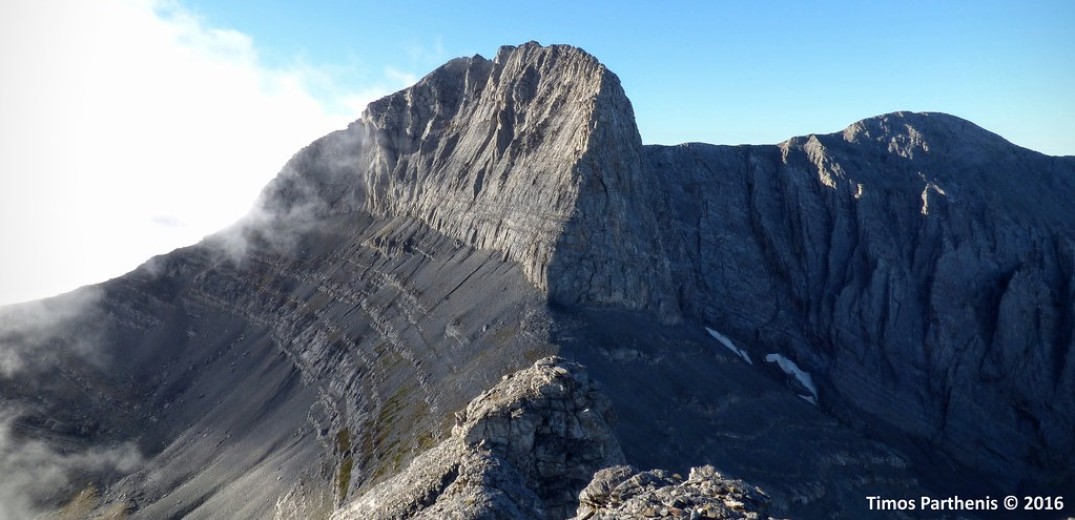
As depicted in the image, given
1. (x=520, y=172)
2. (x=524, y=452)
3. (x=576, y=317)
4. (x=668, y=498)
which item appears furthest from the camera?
(x=520, y=172)

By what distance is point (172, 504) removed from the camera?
7231cm

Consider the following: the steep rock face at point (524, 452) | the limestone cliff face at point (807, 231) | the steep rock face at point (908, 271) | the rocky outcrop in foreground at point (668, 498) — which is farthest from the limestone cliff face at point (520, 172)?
the rocky outcrop in foreground at point (668, 498)

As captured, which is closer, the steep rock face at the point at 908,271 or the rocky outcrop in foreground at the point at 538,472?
the rocky outcrop in foreground at the point at 538,472

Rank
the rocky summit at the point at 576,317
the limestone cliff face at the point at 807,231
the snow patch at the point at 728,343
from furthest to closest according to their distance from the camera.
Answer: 1. the snow patch at the point at 728,343
2. the limestone cliff face at the point at 807,231
3. the rocky summit at the point at 576,317

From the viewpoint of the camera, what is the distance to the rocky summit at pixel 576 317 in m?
64.6

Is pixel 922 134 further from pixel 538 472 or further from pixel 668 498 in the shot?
pixel 668 498

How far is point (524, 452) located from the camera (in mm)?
34562

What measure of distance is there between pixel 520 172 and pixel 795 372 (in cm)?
3880

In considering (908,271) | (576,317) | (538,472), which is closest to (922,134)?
(908,271)

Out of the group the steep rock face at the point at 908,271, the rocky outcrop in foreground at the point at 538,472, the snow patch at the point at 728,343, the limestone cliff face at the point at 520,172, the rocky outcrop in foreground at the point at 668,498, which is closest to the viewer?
the rocky outcrop in foreground at the point at 668,498

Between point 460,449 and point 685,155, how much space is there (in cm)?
7792

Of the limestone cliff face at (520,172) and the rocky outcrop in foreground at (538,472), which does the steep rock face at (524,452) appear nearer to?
the rocky outcrop in foreground at (538,472)

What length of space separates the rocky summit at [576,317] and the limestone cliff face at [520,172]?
15.0 inches

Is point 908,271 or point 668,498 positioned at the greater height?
point 908,271
